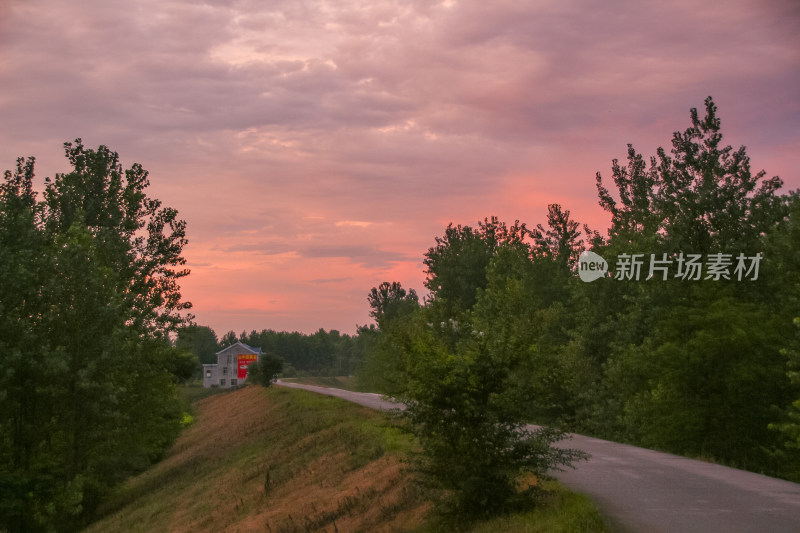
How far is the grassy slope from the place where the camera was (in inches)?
592

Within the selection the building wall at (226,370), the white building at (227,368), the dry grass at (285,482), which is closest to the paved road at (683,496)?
the dry grass at (285,482)

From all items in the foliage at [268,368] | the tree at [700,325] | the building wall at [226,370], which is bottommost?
the building wall at [226,370]

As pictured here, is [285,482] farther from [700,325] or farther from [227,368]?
[227,368]

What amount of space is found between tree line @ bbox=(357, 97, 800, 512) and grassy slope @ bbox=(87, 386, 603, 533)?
3.99ft

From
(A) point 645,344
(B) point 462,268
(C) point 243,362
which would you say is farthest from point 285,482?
(C) point 243,362

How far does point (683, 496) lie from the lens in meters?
13.0

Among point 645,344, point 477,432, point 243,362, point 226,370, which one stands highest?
point 645,344

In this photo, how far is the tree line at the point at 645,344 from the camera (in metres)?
13.0

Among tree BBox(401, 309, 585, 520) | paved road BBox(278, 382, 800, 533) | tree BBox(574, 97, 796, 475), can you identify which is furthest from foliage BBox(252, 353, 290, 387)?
tree BBox(401, 309, 585, 520)

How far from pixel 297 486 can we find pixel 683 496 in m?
13.9

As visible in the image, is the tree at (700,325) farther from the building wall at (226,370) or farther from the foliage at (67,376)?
the building wall at (226,370)

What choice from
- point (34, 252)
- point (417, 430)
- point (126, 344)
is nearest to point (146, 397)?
point (126, 344)

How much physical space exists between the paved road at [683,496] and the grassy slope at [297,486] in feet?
2.59

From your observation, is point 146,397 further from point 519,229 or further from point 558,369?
point 519,229
